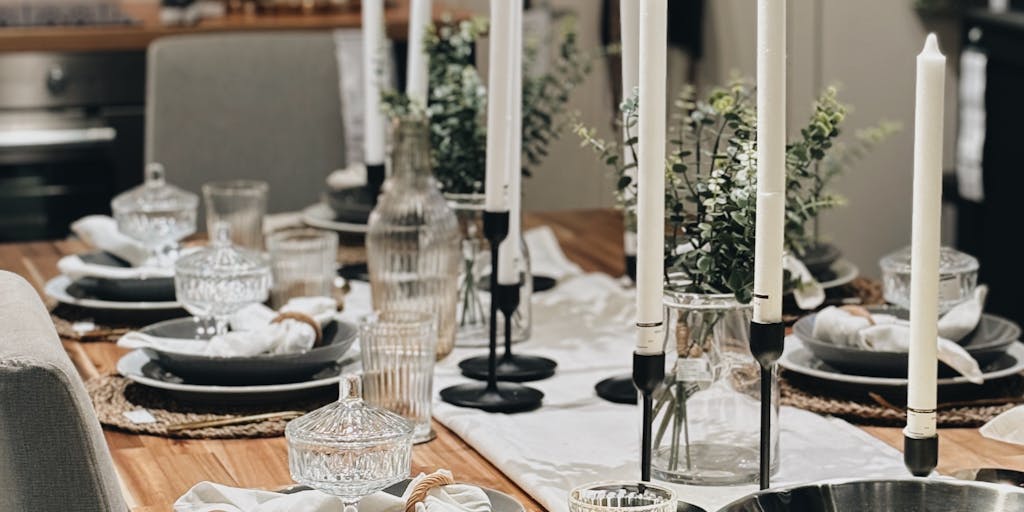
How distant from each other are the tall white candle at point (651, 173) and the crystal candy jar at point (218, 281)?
66cm

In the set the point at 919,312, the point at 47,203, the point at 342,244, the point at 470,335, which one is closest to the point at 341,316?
the point at 470,335

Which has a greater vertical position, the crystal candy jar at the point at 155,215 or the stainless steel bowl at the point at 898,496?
the crystal candy jar at the point at 155,215

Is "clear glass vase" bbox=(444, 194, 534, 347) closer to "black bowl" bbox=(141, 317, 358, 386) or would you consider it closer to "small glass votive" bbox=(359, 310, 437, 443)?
"black bowl" bbox=(141, 317, 358, 386)

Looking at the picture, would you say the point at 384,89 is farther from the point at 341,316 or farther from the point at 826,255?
the point at 826,255

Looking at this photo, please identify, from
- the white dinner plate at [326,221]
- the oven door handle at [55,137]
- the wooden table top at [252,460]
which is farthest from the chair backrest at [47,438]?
the oven door handle at [55,137]

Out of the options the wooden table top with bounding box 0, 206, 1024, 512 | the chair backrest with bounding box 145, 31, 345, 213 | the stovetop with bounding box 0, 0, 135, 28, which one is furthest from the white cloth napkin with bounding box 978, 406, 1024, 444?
the stovetop with bounding box 0, 0, 135, 28

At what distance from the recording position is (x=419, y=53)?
1.94 metres

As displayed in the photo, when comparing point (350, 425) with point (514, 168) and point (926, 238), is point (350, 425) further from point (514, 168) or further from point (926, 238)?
point (514, 168)

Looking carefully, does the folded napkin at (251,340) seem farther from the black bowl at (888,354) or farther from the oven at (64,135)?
the oven at (64,135)

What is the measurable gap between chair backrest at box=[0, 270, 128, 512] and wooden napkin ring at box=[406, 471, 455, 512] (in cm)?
20

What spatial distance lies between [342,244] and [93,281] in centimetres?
46

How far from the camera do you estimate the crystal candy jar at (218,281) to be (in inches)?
63.1

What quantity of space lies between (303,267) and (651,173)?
853 mm

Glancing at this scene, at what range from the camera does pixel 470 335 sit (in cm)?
176
